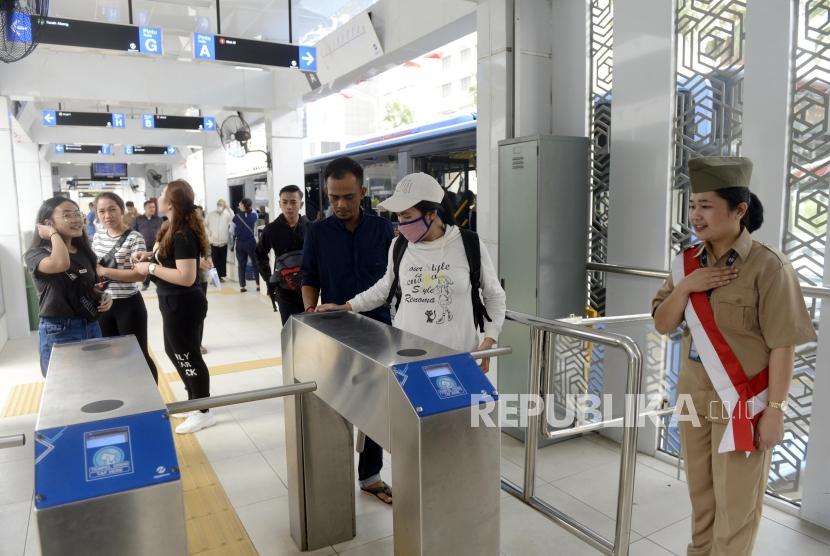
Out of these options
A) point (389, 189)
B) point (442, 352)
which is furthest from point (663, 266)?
point (389, 189)

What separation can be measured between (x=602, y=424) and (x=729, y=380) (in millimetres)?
1070

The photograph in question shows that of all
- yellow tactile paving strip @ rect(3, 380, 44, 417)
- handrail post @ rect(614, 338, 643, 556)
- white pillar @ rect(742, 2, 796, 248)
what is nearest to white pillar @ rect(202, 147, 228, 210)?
yellow tactile paving strip @ rect(3, 380, 44, 417)

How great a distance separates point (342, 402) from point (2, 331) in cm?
598

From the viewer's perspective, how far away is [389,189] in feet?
23.5

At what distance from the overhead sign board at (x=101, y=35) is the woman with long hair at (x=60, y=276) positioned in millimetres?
1875

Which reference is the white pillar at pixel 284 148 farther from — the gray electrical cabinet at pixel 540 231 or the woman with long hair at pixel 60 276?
the gray electrical cabinet at pixel 540 231

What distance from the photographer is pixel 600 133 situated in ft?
12.0

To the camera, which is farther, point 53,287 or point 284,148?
point 284,148

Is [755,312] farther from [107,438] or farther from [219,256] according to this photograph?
[219,256]

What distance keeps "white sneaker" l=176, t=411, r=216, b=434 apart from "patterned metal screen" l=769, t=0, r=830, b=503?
332cm

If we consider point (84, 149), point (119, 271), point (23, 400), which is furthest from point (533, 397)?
point (84, 149)

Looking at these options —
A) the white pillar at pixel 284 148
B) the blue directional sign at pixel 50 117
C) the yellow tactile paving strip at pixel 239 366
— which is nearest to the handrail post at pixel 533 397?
the yellow tactile paving strip at pixel 239 366

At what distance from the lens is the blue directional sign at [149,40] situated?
491 cm

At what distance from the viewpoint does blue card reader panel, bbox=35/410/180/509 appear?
112cm
